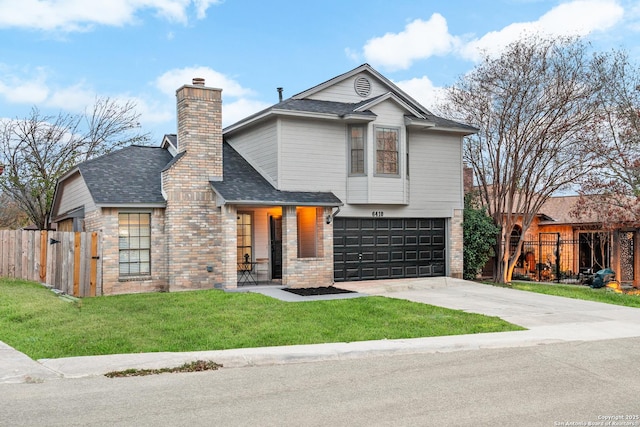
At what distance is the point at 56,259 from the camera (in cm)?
1809

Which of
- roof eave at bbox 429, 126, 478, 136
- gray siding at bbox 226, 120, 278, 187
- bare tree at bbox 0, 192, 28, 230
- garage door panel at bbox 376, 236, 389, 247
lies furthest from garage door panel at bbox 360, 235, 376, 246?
bare tree at bbox 0, 192, 28, 230

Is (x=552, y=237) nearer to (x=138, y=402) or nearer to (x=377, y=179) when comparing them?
(x=377, y=179)

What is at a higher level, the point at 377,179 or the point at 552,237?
the point at 377,179

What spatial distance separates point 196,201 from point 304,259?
3.74 m

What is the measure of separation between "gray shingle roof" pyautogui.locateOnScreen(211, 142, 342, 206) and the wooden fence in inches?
156

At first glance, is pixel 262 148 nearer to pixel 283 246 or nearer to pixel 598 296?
pixel 283 246

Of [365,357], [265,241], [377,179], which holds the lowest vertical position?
[365,357]

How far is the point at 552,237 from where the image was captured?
30.6 metres

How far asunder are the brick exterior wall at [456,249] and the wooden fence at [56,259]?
12.0 meters

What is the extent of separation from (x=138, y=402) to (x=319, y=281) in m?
12.5

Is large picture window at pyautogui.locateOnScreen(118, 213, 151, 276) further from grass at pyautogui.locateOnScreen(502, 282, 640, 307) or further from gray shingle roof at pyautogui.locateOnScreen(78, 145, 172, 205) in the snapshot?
grass at pyautogui.locateOnScreen(502, 282, 640, 307)

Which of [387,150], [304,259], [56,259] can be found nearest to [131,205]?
[56,259]

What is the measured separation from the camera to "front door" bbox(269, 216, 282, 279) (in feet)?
67.7

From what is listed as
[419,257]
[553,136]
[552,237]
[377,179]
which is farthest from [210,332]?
[552,237]
